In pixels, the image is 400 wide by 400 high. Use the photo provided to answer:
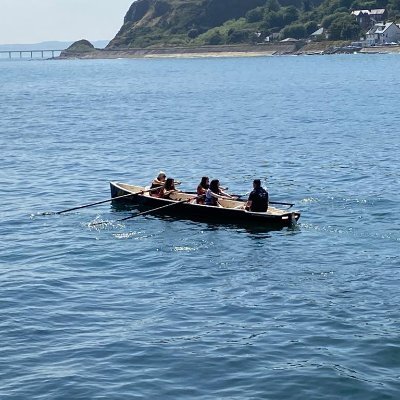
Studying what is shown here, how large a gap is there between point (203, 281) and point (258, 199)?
293 inches

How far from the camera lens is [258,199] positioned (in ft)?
110

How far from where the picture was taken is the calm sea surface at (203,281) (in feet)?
65.5

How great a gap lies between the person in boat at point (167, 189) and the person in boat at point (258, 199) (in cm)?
454

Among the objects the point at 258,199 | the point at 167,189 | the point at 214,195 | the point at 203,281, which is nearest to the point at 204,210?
the point at 214,195

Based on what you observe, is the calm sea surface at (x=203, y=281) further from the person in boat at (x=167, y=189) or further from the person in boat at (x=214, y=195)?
the person in boat at (x=167, y=189)

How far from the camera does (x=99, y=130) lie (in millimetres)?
75375

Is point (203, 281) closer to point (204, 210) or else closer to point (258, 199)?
point (258, 199)

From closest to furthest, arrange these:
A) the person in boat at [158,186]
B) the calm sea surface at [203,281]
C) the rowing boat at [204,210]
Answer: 1. the calm sea surface at [203,281]
2. the rowing boat at [204,210]
3. the person in boat at [158,186]

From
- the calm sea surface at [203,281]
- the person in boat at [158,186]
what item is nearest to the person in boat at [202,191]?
the calm sea surface at [203,281]

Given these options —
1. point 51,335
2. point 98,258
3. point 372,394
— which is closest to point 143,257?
point 98,258

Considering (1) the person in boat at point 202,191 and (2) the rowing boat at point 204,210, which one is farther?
(1) the person in boat at point 202,191

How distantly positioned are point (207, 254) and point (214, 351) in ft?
Result: 29.9

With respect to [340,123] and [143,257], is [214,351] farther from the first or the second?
[340,123]

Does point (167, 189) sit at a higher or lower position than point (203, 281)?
higher
